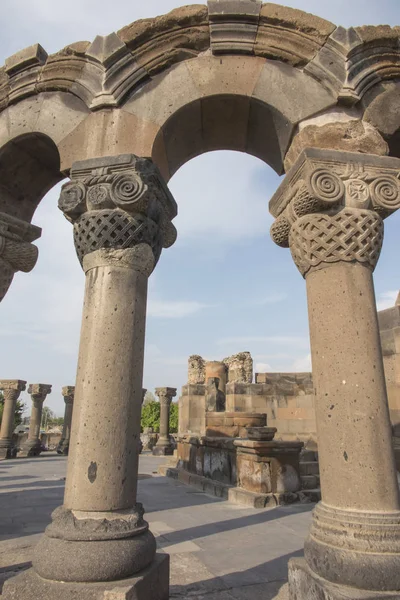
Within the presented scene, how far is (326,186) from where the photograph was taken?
2721 mm

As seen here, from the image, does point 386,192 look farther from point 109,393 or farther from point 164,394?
point 164,394

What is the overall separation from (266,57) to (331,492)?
10.7 ft

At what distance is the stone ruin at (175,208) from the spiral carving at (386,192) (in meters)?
0.01

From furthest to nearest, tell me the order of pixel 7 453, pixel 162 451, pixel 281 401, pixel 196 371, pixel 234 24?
pixel 162 451
pixel 7 453
pixel 196 371
pixel 281 401
pixel 234 24

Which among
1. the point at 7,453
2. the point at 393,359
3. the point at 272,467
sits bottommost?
the point at 7,453

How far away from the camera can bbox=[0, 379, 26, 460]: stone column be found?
666 inches

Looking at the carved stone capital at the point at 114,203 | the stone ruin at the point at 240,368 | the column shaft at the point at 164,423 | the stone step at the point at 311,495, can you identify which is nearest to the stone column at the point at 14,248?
the carved stone capital at the point at 114,203

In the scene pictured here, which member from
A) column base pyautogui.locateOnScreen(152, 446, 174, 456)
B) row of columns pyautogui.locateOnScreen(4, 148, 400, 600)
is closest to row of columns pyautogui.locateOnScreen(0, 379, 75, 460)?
column base pyautogui.locateOnScreen(152, 446, 174, 456)

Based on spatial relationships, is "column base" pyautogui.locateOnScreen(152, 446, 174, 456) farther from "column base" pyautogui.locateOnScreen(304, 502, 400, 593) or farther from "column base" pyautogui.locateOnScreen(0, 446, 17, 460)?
"column base" pyautogui.locateOnScreen(304, 502, 400, 593)

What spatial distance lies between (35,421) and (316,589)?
771 inches

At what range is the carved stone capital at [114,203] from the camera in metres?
2.81

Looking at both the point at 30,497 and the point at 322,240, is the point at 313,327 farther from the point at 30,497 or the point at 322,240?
the point at 30,497

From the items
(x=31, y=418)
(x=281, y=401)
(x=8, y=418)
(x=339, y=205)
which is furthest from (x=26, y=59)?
(x=31, y=418)

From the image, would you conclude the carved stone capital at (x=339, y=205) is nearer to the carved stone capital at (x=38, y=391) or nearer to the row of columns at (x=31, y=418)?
the row of columns at (x=31, y=418)
